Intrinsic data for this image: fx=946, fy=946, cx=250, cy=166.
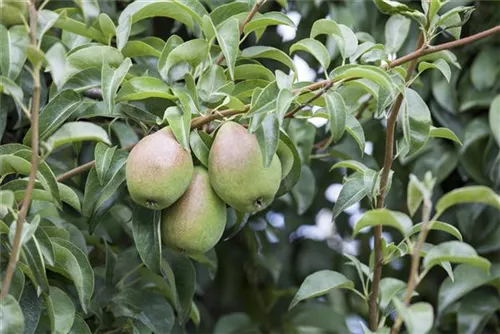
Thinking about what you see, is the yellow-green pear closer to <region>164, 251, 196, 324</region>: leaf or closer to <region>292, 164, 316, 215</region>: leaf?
<region>164, 251, 196, 324</region>: leaf

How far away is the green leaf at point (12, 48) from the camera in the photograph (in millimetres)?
929

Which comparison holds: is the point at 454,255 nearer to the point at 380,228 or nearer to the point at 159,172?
the point at 380,228

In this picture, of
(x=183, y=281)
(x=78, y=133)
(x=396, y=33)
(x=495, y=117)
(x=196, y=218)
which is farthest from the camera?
(x=495, y=117)

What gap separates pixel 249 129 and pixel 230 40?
0.12 metres

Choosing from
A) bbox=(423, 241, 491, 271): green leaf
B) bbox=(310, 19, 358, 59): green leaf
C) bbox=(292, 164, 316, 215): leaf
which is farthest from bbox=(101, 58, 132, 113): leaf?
bbox=(292, 164, 316, 215): leaf

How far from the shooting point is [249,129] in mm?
915

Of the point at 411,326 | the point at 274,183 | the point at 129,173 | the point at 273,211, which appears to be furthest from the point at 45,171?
the point at 273,211

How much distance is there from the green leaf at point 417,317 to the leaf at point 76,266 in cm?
37

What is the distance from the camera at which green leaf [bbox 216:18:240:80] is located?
97 centimetres

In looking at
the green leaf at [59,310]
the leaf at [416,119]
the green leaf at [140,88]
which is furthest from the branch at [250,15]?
the green leaf at [59,310]

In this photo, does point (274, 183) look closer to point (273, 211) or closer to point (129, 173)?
point (129, 173)

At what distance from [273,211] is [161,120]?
79cm

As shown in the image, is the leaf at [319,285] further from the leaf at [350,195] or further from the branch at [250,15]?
the branch at [250,15]

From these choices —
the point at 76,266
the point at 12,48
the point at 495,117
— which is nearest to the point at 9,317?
the point at 76,266
